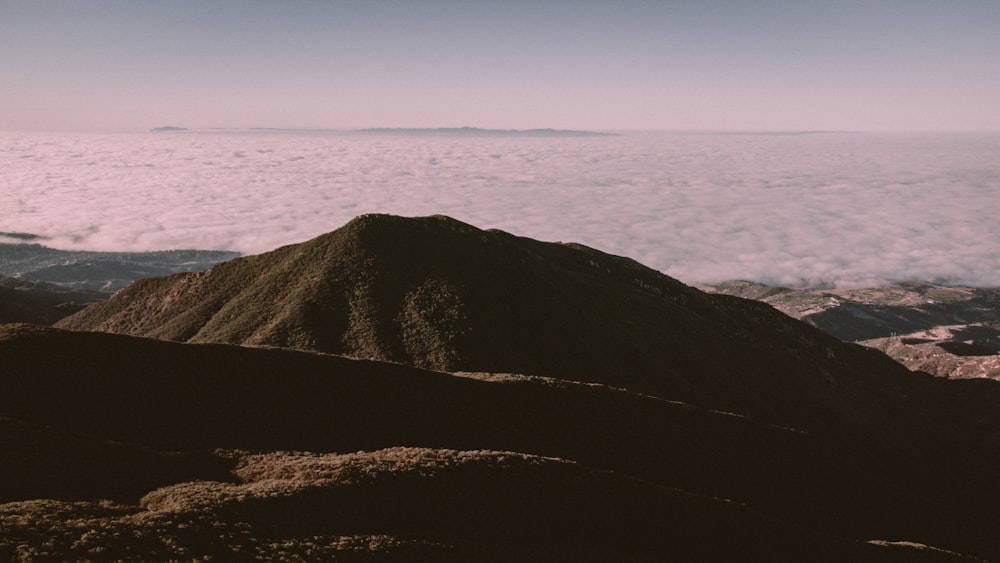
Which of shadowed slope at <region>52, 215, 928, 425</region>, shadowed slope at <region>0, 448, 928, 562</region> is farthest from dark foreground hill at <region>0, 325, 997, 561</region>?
shadowed slope at <region>52, 215, 928, 425</region>

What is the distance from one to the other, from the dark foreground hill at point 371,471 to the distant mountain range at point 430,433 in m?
0.20

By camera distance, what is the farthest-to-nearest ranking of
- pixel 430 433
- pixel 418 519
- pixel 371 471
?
pixel 430 433
pixel 371 471
pixel 418 519

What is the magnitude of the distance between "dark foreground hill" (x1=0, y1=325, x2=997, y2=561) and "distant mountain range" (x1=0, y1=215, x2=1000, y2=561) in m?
0.20

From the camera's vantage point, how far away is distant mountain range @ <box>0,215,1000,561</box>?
31875 mm

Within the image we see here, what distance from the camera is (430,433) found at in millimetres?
48625

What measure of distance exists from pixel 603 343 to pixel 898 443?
67.0m

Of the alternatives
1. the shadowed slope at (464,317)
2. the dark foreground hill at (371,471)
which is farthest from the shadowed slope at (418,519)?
the shadowed slope at (464,317)

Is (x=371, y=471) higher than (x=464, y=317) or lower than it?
higher

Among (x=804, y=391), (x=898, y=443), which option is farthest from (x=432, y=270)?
(x=898, y=443)

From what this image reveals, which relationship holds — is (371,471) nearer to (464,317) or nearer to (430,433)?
(430,433)

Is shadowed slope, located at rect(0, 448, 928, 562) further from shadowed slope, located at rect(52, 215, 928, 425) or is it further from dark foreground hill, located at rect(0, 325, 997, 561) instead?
shadowed slope, located at rect(52, 215, 928, 425)

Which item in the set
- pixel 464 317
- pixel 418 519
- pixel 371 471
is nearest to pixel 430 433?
pixel 371 471

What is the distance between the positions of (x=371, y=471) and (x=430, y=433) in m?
11.9

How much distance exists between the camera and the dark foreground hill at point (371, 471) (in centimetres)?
2977
